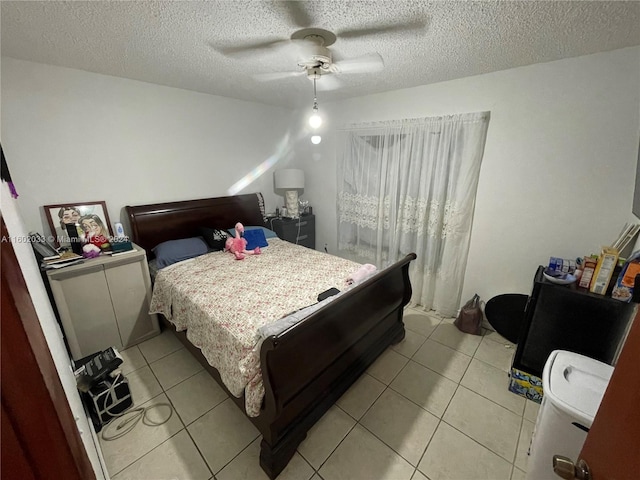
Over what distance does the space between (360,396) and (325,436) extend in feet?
1.27

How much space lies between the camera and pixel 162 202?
9.36 ft

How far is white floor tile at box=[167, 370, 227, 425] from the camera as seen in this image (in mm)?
1766

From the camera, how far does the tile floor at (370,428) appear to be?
1.45 metres

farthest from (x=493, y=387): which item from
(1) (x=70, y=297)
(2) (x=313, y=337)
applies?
(1) (x=70, y=297)

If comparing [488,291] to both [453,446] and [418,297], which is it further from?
[453,446]

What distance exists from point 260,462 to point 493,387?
1710 mm

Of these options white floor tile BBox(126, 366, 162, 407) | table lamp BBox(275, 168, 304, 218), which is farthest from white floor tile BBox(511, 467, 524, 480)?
table lamp BBox(275, 168, 304, 218)

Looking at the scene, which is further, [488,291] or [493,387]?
[488,291]

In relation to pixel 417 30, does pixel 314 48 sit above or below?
below

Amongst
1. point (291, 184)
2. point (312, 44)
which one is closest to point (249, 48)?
point (312, 44)

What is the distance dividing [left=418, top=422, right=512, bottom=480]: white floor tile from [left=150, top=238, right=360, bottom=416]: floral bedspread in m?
1.03

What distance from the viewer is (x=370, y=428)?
5.46 feet

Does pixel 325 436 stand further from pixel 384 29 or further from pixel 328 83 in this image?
pixel 328 83

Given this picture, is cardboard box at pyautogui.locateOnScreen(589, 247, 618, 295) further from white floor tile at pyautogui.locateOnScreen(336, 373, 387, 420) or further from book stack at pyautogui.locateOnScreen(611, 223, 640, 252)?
white floor tile at pyautogui.locateOnScreen(336, 373, 387, 420)
